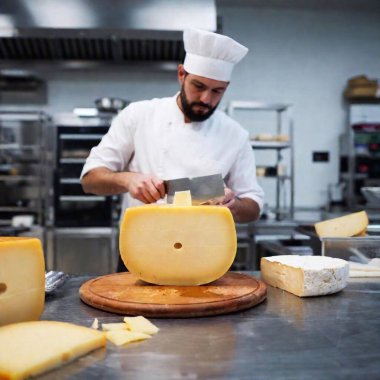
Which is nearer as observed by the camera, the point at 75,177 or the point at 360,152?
the point at 75,177

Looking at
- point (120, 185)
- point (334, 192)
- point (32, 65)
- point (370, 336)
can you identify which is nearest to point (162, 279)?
point (370, 336)

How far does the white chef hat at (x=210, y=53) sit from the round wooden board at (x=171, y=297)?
3.52 ft

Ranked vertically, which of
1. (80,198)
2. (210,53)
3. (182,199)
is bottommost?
(80,198)

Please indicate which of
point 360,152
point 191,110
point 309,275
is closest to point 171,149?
point 191,110

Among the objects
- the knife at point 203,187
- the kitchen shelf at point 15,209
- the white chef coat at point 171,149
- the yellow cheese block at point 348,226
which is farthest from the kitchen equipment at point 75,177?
the yellow cheese block at point 348,226

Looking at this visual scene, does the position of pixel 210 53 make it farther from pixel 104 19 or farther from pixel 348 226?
pixel 104 19

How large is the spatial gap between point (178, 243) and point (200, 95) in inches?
39.7

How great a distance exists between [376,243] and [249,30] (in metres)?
4.60

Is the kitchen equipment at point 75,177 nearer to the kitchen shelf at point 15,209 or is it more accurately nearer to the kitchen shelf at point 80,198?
the kitchen shelf at point 80,198

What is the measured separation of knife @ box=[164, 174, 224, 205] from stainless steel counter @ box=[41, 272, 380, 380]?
575 mm

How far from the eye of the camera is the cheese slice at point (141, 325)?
962 mm

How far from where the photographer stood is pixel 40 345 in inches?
32.2

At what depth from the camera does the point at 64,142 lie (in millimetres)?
4656

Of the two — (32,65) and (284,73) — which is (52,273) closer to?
(32,65)
